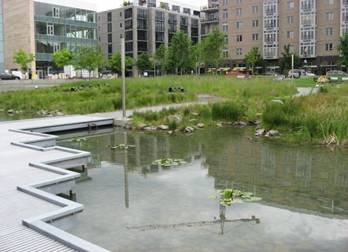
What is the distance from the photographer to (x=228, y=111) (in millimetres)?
16734

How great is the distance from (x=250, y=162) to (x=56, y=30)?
226 ft

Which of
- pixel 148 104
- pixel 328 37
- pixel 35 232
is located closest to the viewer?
pixel 35 232

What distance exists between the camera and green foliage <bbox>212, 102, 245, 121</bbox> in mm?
16609

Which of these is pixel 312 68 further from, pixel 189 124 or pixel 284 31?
pixel 189 124

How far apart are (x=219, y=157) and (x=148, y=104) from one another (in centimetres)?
1065

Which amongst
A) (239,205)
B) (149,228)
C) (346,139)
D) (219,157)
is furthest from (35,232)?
(346,139)

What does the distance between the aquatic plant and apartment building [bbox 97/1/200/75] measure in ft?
278

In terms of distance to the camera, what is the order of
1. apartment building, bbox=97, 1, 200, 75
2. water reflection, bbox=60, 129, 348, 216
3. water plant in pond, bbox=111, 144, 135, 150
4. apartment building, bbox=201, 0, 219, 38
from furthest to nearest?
apartment building, bbox=201, 0, 219, 38 < apartment building, bbox=97, 1, 200, 75 < water plant in pond, bbox=111, 144, 135, 150 < water reflection, bbox=60, 129, 348, 216

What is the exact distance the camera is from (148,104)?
69.9 feet

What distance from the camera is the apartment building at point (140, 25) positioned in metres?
95.8

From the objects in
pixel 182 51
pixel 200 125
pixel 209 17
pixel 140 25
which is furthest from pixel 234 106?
pixel 209 17

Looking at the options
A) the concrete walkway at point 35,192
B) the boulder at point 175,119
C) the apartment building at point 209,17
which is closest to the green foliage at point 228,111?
the boulder at point 175,119

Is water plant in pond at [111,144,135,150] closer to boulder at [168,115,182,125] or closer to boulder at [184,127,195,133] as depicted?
boulder at [184,127,195,133]

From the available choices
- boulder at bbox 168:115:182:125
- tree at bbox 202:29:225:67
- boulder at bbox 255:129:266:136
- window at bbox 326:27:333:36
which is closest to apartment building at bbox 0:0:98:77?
tree at bbox 202:29:225:67
